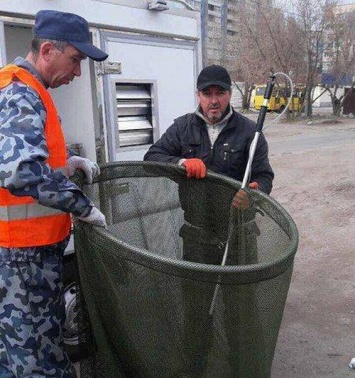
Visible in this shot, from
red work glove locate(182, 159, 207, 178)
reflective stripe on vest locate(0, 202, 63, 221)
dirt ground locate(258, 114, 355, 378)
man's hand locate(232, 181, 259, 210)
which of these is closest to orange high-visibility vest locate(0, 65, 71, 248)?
reflective stripe on vest locate(0, 202, 63, 221)

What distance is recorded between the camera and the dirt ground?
3.47 m

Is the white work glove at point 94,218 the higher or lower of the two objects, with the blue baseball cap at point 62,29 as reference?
lower

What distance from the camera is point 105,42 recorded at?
3.12m

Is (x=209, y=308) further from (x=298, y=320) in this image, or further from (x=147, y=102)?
(x=298, y=320)

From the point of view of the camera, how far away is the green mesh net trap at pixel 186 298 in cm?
173

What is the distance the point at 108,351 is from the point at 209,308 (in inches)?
26.6

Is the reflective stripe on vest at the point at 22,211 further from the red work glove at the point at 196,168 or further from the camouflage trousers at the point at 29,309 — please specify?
the red work glove at the point at 196,168

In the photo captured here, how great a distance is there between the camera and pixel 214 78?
2.90 meters

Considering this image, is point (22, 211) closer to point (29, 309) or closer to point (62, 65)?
point (29, 309)

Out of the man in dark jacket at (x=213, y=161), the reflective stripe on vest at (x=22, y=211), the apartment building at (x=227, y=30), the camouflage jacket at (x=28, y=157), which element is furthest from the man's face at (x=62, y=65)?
the apartment building at (x=227, y=30)

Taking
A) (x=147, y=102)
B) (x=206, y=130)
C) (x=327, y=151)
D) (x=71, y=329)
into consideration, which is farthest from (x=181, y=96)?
(x=327, y=151)

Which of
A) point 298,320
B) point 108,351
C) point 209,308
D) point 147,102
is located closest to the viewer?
point 209,308

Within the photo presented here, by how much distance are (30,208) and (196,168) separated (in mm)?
957

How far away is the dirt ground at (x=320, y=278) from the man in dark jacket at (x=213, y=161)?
116 centimetres
